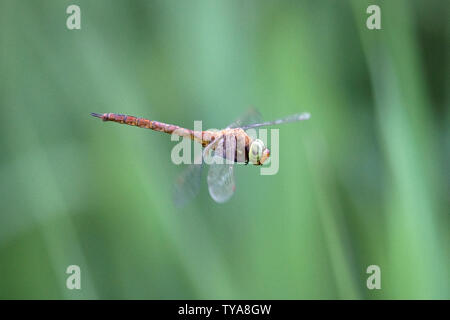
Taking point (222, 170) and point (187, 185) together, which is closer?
point (187, 185)

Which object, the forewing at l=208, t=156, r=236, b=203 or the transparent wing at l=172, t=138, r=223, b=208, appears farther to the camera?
the forewing at l=208, t=156, r=236, b=203

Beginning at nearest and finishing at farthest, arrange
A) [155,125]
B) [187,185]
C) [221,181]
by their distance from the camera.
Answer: [187,185]
[221,181]
[155,125]

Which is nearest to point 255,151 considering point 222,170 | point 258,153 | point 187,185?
point 258,153

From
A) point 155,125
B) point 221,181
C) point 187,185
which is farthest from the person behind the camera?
point 155,125

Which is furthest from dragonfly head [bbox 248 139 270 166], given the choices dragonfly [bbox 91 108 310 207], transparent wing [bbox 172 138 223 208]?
transparent wing [bbox 172 138 223 208]

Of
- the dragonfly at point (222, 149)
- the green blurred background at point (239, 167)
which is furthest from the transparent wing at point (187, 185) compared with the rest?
the green blurred background at point (239, 167)

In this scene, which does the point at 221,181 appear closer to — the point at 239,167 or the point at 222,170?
the point at 222,170

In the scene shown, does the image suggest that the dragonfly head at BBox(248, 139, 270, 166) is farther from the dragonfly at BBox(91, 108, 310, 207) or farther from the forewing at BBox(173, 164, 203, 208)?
the forewing at BBox(173, 164, 203, 208)

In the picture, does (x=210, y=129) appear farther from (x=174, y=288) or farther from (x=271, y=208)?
(x=174, y=288)
